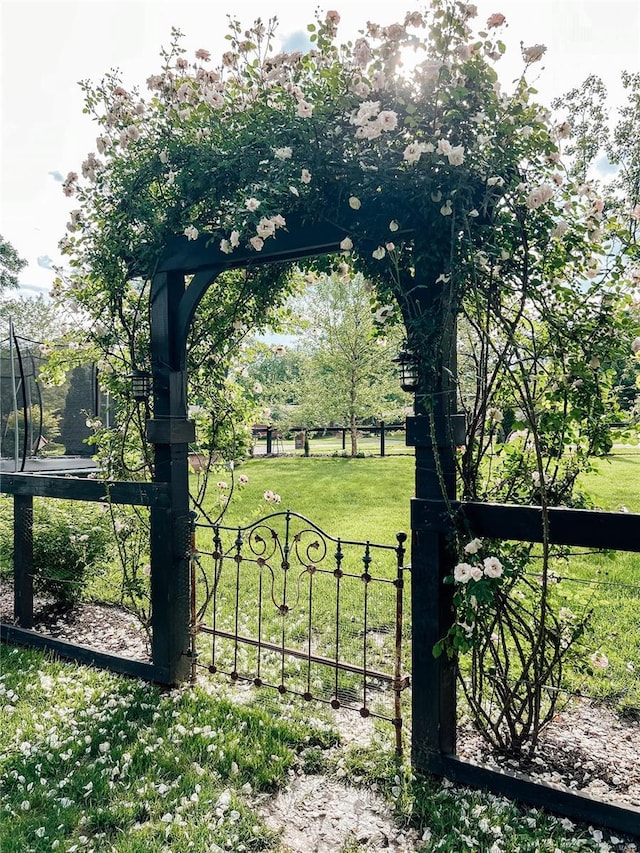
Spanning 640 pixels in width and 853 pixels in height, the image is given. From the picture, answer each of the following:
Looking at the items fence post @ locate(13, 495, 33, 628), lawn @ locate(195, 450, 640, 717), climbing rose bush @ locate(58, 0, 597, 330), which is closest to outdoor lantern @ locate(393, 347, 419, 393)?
climbing rose bush @ locate(58, 0, 597, 330)

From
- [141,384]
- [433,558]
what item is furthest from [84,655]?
[433,558]

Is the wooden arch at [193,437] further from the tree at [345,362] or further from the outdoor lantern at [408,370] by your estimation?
the tree at [345,362]

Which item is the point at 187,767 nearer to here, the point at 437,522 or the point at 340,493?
the point at 437,522

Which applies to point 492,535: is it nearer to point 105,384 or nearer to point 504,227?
point 504,227

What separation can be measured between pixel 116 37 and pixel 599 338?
8.83ft

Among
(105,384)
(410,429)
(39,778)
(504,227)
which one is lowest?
(39,778)

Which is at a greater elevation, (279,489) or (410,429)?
(410,429)

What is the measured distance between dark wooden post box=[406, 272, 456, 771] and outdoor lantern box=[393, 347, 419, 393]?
0.03 meters

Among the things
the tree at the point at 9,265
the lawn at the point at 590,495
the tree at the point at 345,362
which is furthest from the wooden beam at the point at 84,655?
the tree at the point at 9,265

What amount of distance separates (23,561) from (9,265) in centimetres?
1311

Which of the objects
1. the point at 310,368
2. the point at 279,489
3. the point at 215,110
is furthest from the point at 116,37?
the point at 310,368

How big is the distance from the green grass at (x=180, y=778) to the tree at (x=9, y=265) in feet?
44.2

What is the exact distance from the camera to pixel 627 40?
2.81 meters

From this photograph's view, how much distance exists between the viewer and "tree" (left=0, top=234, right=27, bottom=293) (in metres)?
13.6
